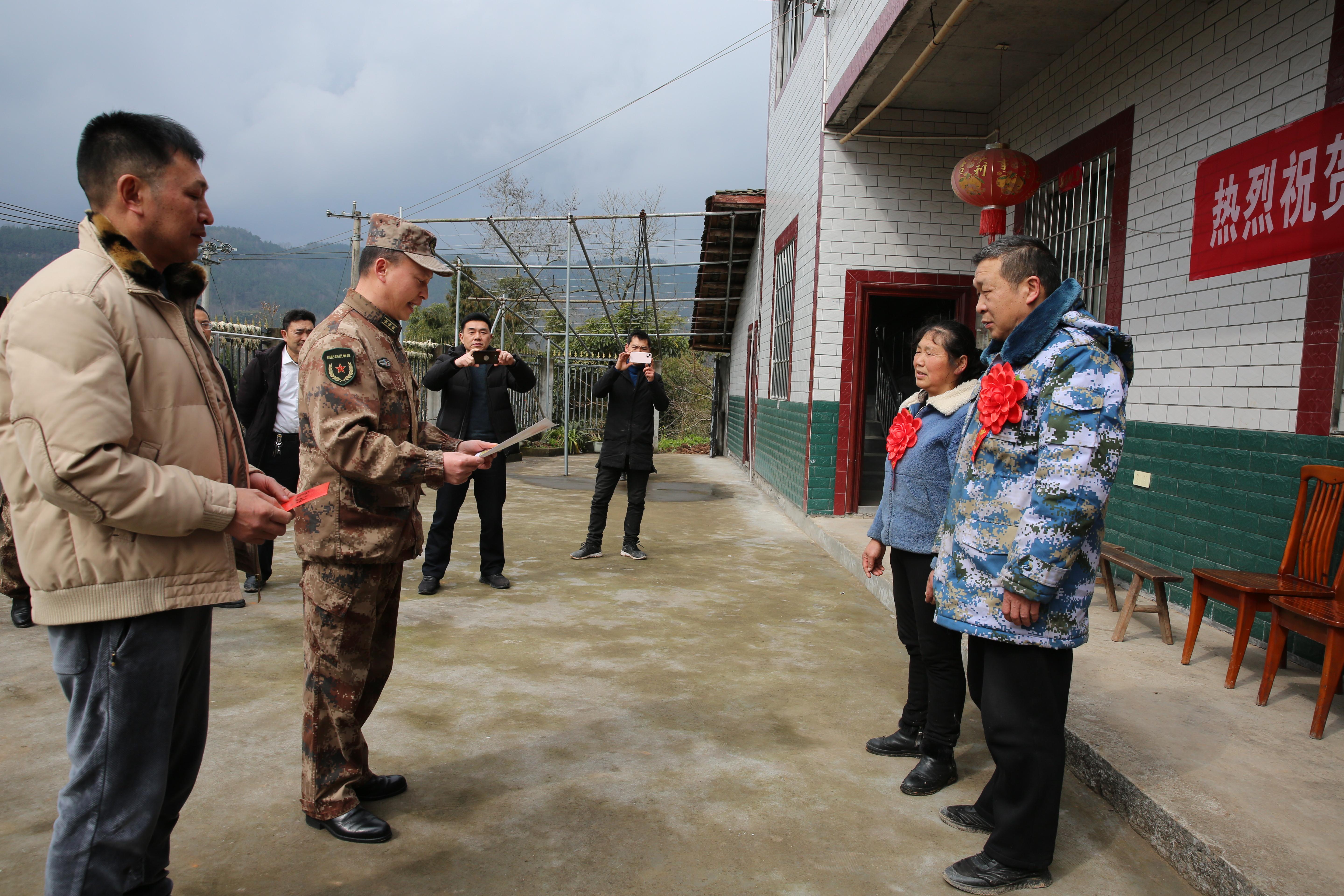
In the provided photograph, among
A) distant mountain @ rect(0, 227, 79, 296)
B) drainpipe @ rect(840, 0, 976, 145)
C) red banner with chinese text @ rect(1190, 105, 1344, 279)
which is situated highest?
distant mountain @ rect(0, 227, 79, 296)

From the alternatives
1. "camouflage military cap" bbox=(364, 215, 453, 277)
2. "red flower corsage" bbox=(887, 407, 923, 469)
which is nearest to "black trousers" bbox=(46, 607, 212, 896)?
"camouflage military cap" bbox=(364, 215, 453, 277)

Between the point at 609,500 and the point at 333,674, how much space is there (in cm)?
427

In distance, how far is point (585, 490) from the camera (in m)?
10.8

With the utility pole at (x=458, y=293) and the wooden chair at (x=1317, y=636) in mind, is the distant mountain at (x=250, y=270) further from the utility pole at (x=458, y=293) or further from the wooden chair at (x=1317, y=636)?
the wooden chair at (x=1317, y=636)

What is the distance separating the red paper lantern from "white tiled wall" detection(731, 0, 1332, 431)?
63 centimetres

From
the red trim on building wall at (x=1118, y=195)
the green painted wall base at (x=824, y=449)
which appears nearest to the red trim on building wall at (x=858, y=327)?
the green painted wall base at (x=824, y=449)

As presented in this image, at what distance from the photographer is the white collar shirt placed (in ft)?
17.8

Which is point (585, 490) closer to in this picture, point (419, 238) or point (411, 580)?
point (411, 580)

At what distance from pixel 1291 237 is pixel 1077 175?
2242 mm

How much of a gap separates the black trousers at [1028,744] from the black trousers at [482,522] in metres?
3.68

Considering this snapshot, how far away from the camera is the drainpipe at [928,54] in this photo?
15.5 feet

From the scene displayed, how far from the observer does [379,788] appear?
274 cm

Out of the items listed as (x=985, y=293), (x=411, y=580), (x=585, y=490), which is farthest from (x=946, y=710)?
(x=585, y=490)

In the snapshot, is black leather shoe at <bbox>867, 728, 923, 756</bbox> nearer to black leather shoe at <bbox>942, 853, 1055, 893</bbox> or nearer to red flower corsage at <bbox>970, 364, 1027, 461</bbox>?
black leather shoe at <bbox>942, 853, 1055, 893</bbox>
